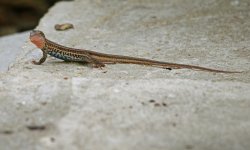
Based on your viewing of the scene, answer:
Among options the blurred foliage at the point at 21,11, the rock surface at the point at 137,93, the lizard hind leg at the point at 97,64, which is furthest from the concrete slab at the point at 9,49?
the blurred foliage at the point at 21,11

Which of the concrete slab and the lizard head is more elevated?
the lizard head

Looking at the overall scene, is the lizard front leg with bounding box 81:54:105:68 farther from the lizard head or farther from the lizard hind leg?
the lizard head

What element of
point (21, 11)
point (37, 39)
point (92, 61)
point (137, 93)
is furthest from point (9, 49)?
point (21, 11)

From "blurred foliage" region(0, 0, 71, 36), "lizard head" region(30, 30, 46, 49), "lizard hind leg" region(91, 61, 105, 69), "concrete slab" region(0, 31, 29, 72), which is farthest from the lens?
"blurred foliage" region(0, 0, 71, 36)

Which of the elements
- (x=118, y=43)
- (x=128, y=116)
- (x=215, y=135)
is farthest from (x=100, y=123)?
(x=118, y=43)

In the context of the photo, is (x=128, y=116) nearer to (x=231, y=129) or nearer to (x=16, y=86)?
(x=231, y=129)

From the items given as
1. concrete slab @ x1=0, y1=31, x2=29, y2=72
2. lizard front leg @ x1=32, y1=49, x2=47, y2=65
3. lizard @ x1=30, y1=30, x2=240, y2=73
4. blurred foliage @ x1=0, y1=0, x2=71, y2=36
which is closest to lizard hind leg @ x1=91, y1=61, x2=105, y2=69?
lizard @ x1=30, y1=30, x2=240, y2=73

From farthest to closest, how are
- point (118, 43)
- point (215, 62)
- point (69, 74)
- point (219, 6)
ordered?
1. point (219, 6)
2. point (118, 43)
3. point (215, 62)
4. point (69, 74)

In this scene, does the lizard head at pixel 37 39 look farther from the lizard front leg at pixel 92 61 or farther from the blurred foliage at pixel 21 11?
the blurred foliage at pixel 21 11
